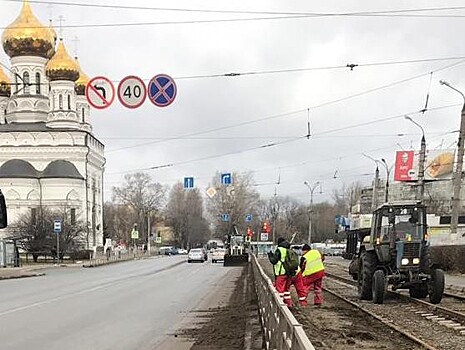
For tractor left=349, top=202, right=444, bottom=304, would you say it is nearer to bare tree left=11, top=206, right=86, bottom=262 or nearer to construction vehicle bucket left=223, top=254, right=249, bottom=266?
construction vehicle bucket left=223, top=254, right=249, bottom=266

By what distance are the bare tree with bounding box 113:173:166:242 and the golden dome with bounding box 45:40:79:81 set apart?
156ft

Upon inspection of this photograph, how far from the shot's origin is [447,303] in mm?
18234

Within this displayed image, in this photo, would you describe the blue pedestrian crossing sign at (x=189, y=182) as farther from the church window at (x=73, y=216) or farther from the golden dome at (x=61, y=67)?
the golden dome at (x=61, y=67)

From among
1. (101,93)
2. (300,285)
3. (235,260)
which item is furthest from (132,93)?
(235,260)

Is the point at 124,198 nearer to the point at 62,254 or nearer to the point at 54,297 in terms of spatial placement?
the point at 62,254

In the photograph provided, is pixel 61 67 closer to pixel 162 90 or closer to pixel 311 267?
pixel 162 90

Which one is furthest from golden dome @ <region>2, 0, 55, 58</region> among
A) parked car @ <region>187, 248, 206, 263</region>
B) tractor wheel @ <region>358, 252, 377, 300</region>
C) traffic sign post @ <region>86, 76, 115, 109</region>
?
tractor wheel @ <region>358, 252, 377, 300</region>

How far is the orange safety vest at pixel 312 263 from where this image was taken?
56.1 ft

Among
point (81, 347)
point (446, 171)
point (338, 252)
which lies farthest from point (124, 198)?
point (81, 347)

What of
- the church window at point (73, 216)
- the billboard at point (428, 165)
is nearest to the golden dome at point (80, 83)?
the church window at point (73, 216)

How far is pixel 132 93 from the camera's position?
17500 mm

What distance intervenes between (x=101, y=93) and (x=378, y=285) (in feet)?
29.3

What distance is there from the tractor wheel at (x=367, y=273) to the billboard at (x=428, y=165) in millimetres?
44317

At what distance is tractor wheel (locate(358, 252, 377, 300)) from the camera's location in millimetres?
18509
